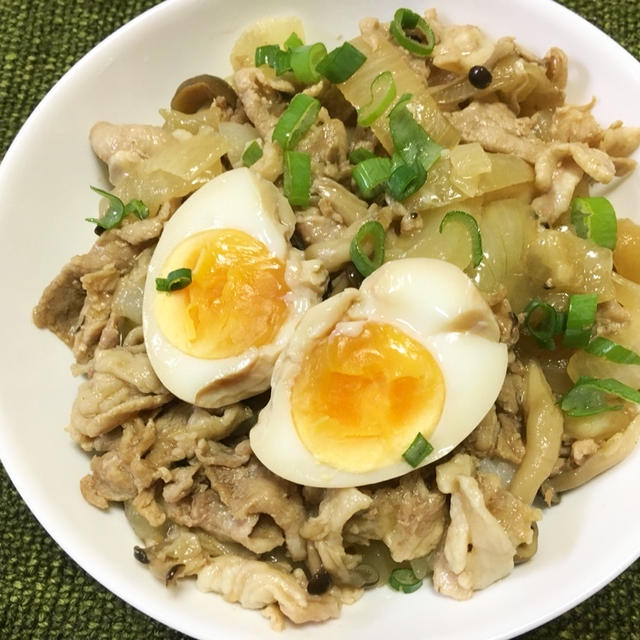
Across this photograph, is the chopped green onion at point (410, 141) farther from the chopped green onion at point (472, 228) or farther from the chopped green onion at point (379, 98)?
the chopped green onion at point (472, 228)

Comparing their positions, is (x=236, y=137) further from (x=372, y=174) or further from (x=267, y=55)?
(x=372, y=174)

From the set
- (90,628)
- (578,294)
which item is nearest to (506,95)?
(578,294)

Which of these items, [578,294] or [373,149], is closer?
[578,294]

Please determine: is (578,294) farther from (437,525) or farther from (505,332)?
→ (437,525)

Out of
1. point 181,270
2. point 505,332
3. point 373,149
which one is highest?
point 373,149

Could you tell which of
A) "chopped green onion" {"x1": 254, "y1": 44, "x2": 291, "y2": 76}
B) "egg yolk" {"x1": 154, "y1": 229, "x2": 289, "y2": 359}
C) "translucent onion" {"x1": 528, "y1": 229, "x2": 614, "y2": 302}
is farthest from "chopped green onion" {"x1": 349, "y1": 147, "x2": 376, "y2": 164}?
"translucent onion" {"x1": 528, "y1": 229, "x2": 614, "y2": 302}

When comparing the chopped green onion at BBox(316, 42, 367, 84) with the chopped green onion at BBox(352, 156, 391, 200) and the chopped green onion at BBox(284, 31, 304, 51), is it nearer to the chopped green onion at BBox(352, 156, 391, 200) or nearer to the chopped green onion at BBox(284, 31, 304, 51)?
the chopped green onion at BBox(284, 31, 304, 51)

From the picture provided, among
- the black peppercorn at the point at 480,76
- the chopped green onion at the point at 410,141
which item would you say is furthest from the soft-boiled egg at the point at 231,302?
the black peppercorn at the point at 480,76
